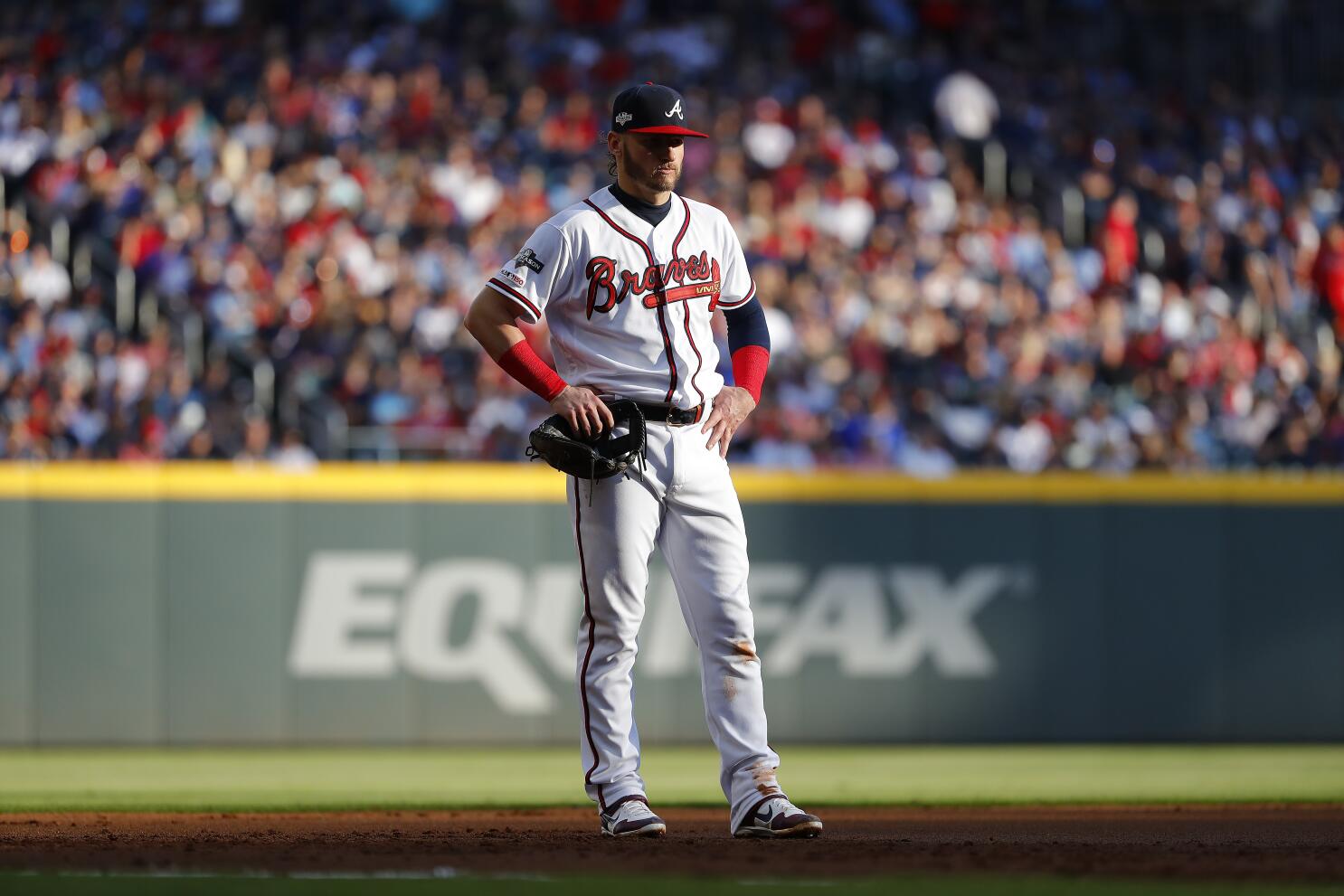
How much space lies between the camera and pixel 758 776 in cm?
525

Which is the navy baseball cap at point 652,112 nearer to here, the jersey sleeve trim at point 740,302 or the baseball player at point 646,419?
the baseball player at point 646,419

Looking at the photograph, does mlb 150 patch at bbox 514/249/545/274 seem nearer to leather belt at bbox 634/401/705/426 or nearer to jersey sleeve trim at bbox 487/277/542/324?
jersey sleeve trim at bbox 487/277/542/324

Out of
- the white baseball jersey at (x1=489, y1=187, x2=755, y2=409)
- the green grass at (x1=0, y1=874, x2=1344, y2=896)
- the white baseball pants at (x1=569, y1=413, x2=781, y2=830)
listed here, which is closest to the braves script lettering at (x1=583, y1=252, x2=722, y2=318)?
the white baseball jersey at (x1=489, y1=187, x2=755, y2=409)

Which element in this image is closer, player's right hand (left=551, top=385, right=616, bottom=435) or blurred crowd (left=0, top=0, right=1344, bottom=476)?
player's right hand (left=551, top=385, right=616, bottom=435)

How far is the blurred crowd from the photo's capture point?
40.9 feet

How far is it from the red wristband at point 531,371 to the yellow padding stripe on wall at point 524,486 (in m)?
5.00

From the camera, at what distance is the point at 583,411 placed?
5.23 metres

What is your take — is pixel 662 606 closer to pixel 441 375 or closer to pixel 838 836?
pixel 441 375

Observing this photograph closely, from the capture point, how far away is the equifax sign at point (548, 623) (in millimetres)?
10930

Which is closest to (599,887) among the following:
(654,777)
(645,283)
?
(645,283)

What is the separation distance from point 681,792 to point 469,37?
10.5m

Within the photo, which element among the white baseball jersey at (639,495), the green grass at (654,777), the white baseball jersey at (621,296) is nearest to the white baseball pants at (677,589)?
the white baseball jersey at (639,495)

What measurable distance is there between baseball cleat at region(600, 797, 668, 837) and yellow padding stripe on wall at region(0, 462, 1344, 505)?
5.09 m

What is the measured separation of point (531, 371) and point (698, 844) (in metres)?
1.39
